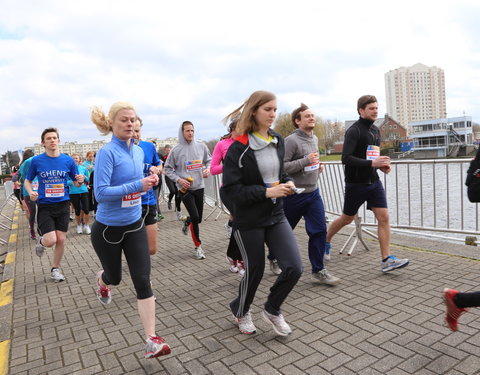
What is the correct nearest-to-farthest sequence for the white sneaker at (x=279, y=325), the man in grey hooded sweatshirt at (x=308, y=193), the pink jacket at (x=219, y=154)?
the white sneaker at (x=279, y=325) → the man in grey hooded sweatshirt at (x=308, y=193) → the pink jacket at (x=219, y=154)

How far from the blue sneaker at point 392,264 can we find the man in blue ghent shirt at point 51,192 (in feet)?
13.0

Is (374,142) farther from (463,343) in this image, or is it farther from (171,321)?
(171,321)

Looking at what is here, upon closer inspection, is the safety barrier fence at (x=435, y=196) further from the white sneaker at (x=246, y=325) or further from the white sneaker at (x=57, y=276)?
the white sneaker at (x=57, y=276)

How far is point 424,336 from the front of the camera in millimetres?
3246

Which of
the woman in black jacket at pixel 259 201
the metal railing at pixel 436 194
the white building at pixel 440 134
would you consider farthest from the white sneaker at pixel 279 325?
the white building at pixel 440 134

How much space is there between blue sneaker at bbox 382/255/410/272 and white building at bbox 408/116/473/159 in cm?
9022

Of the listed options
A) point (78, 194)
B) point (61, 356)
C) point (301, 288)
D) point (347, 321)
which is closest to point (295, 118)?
point (301, 288)

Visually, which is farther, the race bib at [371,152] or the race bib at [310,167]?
the race bib at [371,152]

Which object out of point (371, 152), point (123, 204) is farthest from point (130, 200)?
point (371, 152)

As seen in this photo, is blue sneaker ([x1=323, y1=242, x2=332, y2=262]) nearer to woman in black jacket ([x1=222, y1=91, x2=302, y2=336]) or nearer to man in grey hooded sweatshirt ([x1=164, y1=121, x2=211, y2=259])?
man in grey hooded sweatshirt ([x1=164, y1=121, x2=211, y2=259])

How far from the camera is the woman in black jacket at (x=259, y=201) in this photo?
3.21 meters

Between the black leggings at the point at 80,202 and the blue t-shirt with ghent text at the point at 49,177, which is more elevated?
the blue t-shirt with ghent text at the point at 49,177

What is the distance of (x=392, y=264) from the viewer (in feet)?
15.6

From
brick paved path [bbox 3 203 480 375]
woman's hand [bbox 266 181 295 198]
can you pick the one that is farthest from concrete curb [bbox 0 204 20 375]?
woman's hand [bbox 266 181 295 198]
